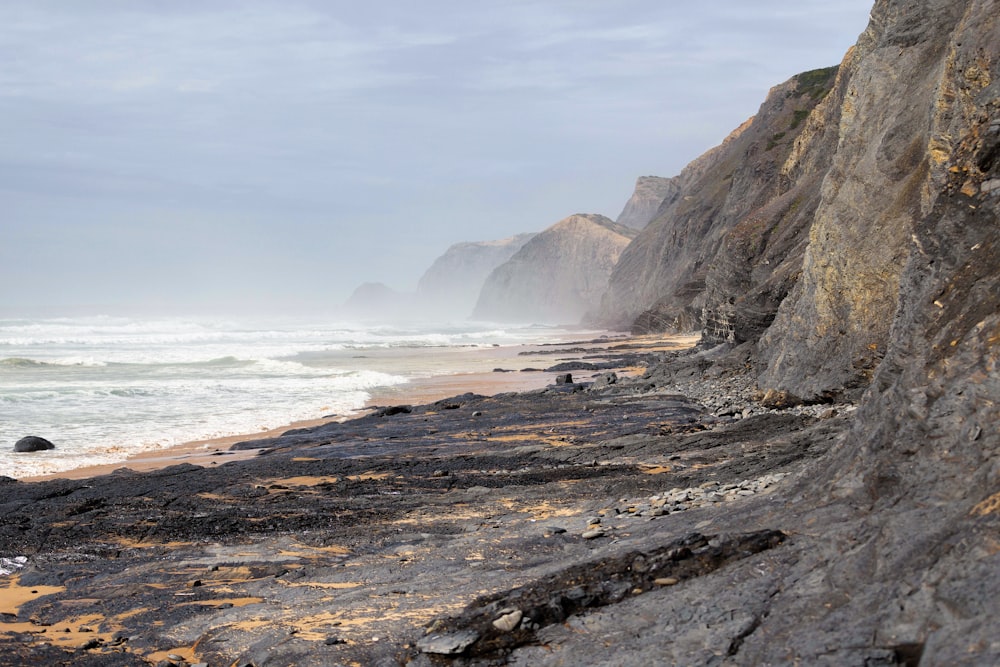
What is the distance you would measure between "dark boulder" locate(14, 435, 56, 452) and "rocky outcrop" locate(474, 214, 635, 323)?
115603 mm

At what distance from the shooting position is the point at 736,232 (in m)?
27.6

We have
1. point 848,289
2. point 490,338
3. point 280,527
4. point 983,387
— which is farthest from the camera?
point 490,338

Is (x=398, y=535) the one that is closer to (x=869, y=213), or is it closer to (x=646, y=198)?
(x=869, y=213)

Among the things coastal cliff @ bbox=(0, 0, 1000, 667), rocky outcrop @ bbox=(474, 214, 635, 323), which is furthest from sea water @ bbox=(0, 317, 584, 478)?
rocky outcrop @ bbox=(474, 214, 635, 323)

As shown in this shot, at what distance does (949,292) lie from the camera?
5.94 meters

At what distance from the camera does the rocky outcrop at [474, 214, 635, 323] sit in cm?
13712

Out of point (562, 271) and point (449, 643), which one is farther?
point (562, 271)

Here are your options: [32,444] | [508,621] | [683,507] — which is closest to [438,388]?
[32,444]

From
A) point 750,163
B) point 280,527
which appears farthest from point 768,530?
point 750,163

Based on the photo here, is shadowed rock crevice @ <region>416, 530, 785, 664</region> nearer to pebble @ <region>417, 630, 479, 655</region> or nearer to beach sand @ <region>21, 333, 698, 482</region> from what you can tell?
→ pebble @ <region>417, 630, 479, 655</region>

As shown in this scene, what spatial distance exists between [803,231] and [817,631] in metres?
20.0

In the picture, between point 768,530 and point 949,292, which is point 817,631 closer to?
point 768,530

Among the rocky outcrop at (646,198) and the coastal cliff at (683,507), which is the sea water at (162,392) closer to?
the coastal cliff at (683,507)

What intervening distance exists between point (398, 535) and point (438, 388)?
2012 cm
